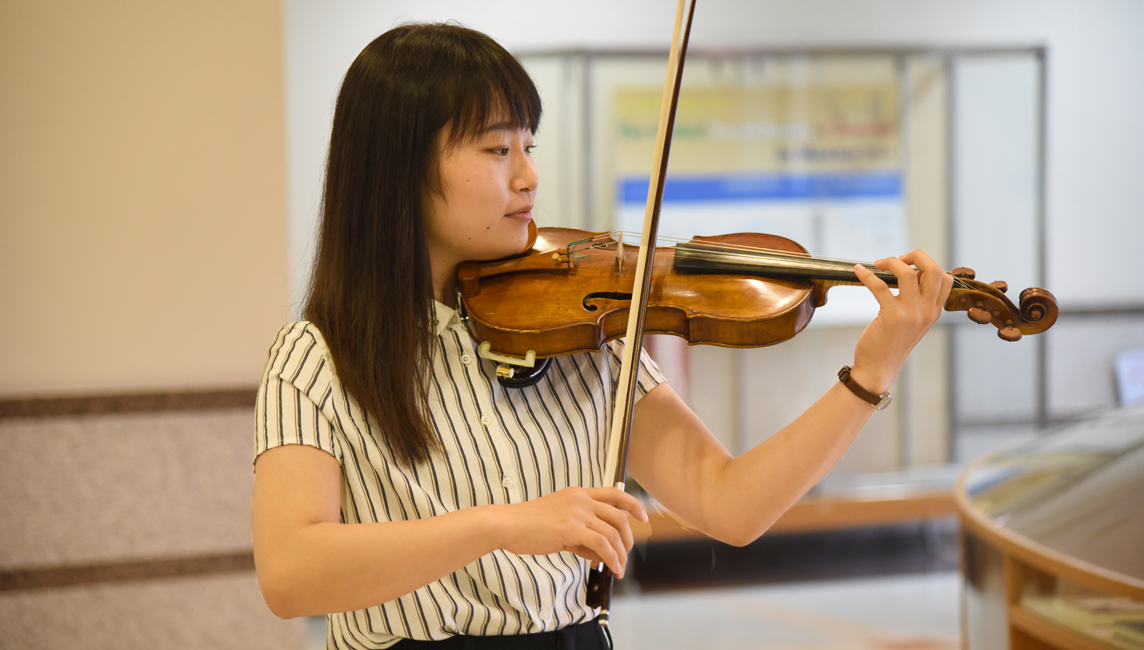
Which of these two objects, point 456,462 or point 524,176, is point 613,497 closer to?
point 456,462

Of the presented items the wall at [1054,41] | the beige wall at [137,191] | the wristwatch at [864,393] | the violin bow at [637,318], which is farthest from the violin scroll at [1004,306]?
the wall at [1054,41]

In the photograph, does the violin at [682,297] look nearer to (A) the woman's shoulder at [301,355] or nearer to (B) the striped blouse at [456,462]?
(B) the striped blouse at [456,462]

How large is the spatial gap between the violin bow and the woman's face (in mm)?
157

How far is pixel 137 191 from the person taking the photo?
6.68ft

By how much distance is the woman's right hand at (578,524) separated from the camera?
0.77m

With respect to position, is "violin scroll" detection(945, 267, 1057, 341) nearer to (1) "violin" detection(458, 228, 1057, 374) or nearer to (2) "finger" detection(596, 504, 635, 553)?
(1) "violin" detection(458, 228, 1057, 374)

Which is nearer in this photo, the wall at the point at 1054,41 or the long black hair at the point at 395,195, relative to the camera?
the long black hair at the point at 395,195

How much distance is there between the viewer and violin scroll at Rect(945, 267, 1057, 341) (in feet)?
3.10

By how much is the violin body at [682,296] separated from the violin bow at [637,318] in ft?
0.38

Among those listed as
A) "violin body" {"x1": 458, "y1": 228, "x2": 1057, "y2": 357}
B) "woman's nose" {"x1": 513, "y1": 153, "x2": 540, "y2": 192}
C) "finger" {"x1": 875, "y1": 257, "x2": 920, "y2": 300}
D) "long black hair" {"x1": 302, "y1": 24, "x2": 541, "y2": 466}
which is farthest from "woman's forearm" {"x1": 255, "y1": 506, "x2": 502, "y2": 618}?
"finger" {"x1": 875, "y1": 257, "x2": 920, "y2": 300}

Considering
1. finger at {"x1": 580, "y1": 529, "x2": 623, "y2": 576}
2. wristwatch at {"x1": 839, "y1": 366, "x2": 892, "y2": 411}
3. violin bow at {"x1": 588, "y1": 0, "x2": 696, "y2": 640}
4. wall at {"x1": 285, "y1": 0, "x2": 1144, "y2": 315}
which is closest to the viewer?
finger at {"x1": 580, "y1": 529, "x2": 623, "y2": 576}

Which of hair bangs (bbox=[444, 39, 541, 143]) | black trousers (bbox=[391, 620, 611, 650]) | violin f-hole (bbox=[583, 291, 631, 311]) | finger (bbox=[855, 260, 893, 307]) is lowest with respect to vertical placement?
black trousers (bbox=[391, 620, 611, 650])

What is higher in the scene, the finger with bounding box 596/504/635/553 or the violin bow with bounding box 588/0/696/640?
the violin bow with bounding box 588/0/696/640

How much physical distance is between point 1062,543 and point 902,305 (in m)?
0.93
